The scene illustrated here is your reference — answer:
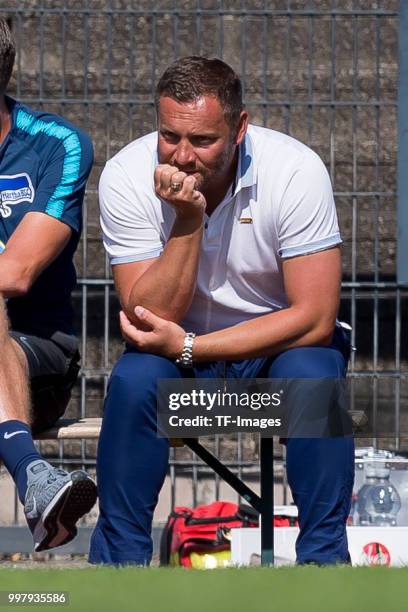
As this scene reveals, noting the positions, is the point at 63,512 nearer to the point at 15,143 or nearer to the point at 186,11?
the point at 15,143

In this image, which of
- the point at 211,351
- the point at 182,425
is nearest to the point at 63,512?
the point at 182,425

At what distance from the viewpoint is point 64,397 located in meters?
4.01

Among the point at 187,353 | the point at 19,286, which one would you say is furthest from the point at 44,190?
the point at 187,353

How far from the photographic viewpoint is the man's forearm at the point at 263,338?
344 centimetres

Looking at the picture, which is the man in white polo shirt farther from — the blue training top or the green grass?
the green grass

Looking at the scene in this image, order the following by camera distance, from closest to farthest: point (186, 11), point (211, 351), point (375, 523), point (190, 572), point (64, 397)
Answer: point (190, 572) → point (211, 351) → point (64, 397) → point (375, 523) → point (186, 11)

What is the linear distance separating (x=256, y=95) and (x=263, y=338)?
229 centimetres

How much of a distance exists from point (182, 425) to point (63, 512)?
36cm

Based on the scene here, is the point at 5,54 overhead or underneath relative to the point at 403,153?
overhead

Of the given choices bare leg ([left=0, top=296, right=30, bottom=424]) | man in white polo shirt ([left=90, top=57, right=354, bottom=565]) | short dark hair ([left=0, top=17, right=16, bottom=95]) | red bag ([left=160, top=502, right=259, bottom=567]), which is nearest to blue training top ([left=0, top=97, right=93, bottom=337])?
short dark hair ([left=0, top=17, right=16, bottom=95])

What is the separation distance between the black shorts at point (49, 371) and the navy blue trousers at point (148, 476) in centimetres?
55

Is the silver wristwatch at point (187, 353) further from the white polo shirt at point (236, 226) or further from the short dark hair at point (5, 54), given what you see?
the short dark hair at point (5, 54)

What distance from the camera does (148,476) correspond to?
328 centimetres

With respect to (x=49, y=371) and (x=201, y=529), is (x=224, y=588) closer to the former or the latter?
(x=49, y=371)
